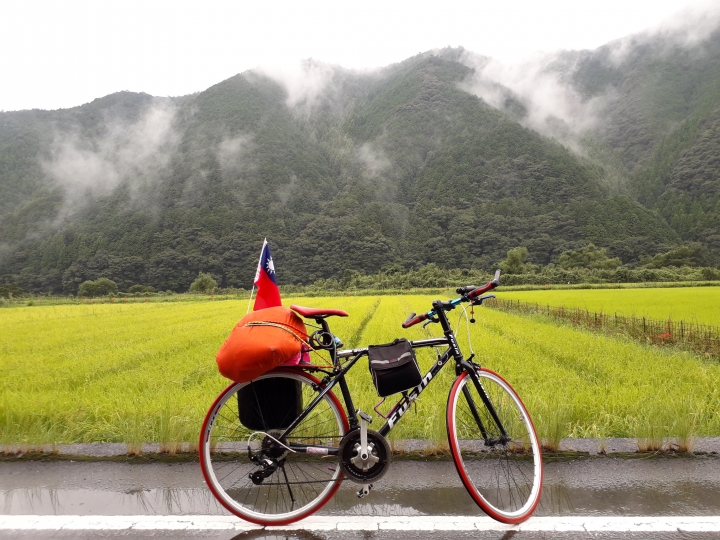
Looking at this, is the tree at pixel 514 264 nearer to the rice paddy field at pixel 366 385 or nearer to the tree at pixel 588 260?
the tree at pixel 588 260

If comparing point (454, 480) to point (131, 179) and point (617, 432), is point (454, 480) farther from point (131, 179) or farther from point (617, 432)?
point (131, 179)

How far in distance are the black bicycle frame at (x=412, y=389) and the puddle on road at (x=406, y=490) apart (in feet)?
1.22

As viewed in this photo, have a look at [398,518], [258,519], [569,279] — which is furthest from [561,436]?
[569,279]

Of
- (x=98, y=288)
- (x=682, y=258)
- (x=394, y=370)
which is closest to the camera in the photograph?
(x=394, y=370)

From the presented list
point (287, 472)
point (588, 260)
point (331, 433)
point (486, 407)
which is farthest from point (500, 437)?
point (588, 260)

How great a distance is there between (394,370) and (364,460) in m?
0.47

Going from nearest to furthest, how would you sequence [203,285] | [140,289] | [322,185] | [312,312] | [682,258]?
[312,312], [682,258], [203,285], [140,289], [322,185]

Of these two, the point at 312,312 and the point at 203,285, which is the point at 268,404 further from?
the point at 203,285

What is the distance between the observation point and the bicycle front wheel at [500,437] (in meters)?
2.41

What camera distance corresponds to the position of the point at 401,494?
8.23ft

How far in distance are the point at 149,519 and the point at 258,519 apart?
551mm

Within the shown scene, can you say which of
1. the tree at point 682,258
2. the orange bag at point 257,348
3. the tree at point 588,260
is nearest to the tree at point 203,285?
the tree at point 588,260

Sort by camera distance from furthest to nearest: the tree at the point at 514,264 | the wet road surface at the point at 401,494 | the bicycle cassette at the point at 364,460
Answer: the tree at the point at 514,264, the bicycle cassette at the point at 364,460, the wet road surface at the point at 401,494

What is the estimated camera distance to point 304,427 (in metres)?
2.51
